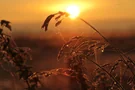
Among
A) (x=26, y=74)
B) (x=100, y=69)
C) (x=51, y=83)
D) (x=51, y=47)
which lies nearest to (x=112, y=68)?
(x=100, y=69)

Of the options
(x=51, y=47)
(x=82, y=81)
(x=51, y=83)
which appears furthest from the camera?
(x=51, y=47)

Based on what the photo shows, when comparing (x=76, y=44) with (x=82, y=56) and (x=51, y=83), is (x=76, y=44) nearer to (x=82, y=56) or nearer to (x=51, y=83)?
(x=82, y=56)

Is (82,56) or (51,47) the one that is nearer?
(82,56)

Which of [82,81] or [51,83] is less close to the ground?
[82,81]

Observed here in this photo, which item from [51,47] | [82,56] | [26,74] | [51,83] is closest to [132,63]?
[82,56]

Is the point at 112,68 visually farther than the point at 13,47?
No

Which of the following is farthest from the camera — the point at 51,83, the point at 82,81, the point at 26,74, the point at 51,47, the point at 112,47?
the point at 51,47

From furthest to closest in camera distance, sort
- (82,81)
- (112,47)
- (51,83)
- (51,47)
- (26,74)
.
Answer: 1. (51,47)
2. (51,83)
3. (26,74)
4. (82,81)
5. (112,47)

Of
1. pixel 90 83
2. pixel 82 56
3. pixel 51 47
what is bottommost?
pixel 51 47

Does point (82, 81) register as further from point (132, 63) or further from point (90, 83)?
point (132, 63)
